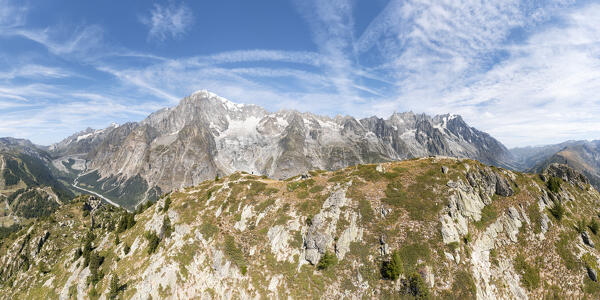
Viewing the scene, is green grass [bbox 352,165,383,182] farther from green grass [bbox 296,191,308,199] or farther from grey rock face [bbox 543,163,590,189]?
grey rock face [bbox 543,163,590,189]

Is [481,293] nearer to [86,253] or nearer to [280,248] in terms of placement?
[280,248]

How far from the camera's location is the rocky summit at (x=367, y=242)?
54500 millimetres

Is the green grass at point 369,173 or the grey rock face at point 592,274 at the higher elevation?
the green grass at point 369,173

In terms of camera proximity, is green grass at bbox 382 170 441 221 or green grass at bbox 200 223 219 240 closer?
green grass at bbox 382 170 441 221

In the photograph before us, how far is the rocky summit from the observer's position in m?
54.5

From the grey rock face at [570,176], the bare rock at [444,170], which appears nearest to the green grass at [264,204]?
the bare rock at [444,170]

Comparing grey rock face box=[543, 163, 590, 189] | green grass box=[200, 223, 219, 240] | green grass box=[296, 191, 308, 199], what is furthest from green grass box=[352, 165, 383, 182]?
grey rock face box=[543, 163, 590, 189]

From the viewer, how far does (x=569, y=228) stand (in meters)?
63.0

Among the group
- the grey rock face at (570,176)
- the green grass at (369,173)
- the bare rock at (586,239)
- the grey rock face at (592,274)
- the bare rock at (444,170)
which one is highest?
the bare rock at (444,170)

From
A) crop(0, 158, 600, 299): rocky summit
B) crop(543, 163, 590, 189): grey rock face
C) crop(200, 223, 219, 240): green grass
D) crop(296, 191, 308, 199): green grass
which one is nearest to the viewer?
crop(0, 158, 600, 299): rocky summit

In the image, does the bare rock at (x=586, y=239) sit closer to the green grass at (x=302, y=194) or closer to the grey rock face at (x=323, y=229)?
the grey rock face at (x=323, y=229)

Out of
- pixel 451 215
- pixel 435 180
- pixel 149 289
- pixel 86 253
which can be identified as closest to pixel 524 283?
pixel 451 215

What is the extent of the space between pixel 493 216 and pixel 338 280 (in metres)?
48.1

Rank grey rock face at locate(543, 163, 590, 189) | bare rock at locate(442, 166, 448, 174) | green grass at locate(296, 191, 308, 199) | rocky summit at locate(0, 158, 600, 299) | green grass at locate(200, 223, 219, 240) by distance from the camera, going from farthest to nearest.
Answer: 1. grey rock face at locate(543, 163, 590, 189)
2. green grass at locate(296, 191, 308, 199)
3. bare rock at locate(442, 166, 448, 174)
4. green grass at locate(200, 223, 219, 240)
5. rocky summit at locate(0, 158, 600, 299)
